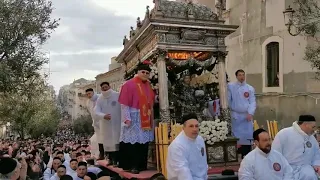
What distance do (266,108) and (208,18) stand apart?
503 inches

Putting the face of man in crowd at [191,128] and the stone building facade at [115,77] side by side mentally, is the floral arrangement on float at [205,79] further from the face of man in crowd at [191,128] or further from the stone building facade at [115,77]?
the stone building facade at [115,77]

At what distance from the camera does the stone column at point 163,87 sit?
909cm

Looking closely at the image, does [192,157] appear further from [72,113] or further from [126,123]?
[72,113]

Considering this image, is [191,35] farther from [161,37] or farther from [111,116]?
[111,116]

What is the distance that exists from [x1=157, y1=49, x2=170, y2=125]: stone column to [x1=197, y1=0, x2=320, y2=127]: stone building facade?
38.1 ft

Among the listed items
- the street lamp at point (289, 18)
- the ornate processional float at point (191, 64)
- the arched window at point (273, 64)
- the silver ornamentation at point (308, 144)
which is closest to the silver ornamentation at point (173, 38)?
the ornate processional float at point (191, 64)

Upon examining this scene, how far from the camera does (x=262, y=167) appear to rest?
581 centimetres

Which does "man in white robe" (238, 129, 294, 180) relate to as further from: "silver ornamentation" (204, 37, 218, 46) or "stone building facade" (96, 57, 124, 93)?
"stone building facade" (96, 57, 124, 93)

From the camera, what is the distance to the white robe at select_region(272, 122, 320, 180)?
697 centimetres

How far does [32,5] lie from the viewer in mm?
15508

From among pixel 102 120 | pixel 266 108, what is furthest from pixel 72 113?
pixel 102 120

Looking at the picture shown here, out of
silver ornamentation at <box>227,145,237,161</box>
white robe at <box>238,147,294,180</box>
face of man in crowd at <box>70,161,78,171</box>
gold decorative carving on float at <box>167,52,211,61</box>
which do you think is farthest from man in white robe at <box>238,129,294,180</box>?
face of man in crowd at <box>70,161,78,171</box>

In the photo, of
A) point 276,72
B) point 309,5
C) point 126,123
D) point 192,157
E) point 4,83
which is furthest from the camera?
point 276,72

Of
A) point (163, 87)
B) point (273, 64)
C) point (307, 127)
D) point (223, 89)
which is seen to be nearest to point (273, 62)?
point (273, 64)
